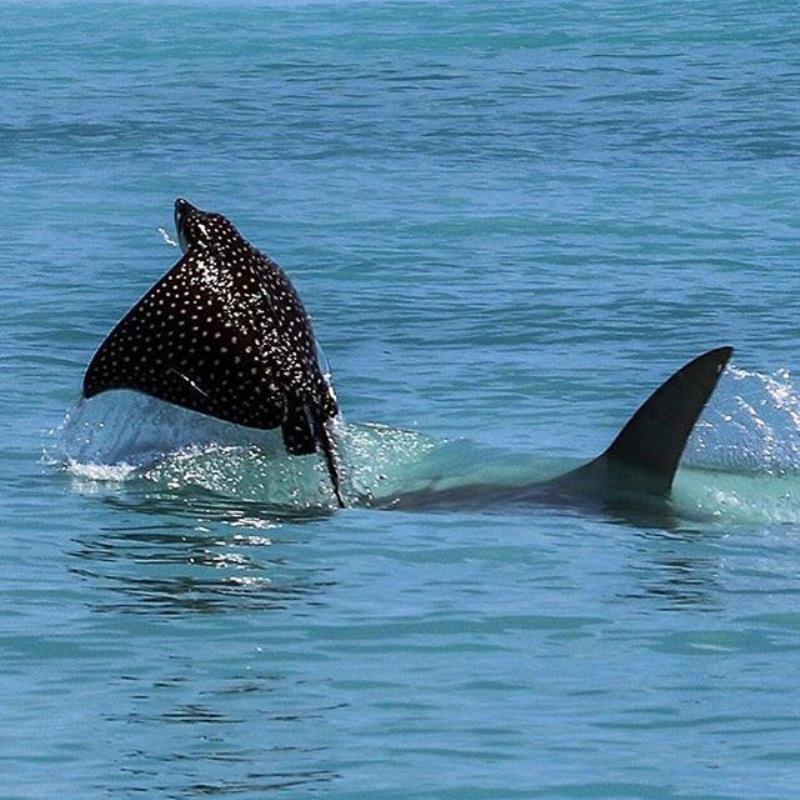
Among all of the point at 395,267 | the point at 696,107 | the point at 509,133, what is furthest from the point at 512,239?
the point at 696,107

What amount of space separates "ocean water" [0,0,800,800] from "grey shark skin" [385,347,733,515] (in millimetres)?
205

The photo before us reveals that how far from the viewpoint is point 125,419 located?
37.4 ft

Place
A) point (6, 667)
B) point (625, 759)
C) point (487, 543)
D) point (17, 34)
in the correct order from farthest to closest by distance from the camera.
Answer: point (17, 34)
point (487, 543)
point (6, 667)
point (625, 759)

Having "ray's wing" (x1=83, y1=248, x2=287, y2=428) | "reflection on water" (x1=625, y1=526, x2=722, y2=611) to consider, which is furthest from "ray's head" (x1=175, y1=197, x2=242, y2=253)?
"reflection on water" (x1=625, y1=526, x2=722, y2=611)

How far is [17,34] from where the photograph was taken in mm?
35594

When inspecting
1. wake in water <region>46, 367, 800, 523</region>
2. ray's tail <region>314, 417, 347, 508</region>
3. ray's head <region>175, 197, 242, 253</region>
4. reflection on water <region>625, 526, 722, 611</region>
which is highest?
ray's head <region>175, 197, 242, 253</region>

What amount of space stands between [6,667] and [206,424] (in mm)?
3639

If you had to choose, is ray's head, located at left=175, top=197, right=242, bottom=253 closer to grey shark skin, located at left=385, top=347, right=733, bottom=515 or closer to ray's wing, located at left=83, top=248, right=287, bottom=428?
ray's wing, located at left=83, top=248, right=287, bottom=428

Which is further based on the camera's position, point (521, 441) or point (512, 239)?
point (512, 239)

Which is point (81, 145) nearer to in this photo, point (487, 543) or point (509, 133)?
point (509, 133)

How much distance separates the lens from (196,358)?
10750 millimetres

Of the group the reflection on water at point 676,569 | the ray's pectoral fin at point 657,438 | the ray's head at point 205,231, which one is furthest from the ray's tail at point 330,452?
the reflection on water at point 676,569

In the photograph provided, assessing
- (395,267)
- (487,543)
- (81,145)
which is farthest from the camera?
(81,145)

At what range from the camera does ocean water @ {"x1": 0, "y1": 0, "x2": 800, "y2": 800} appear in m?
7.25
